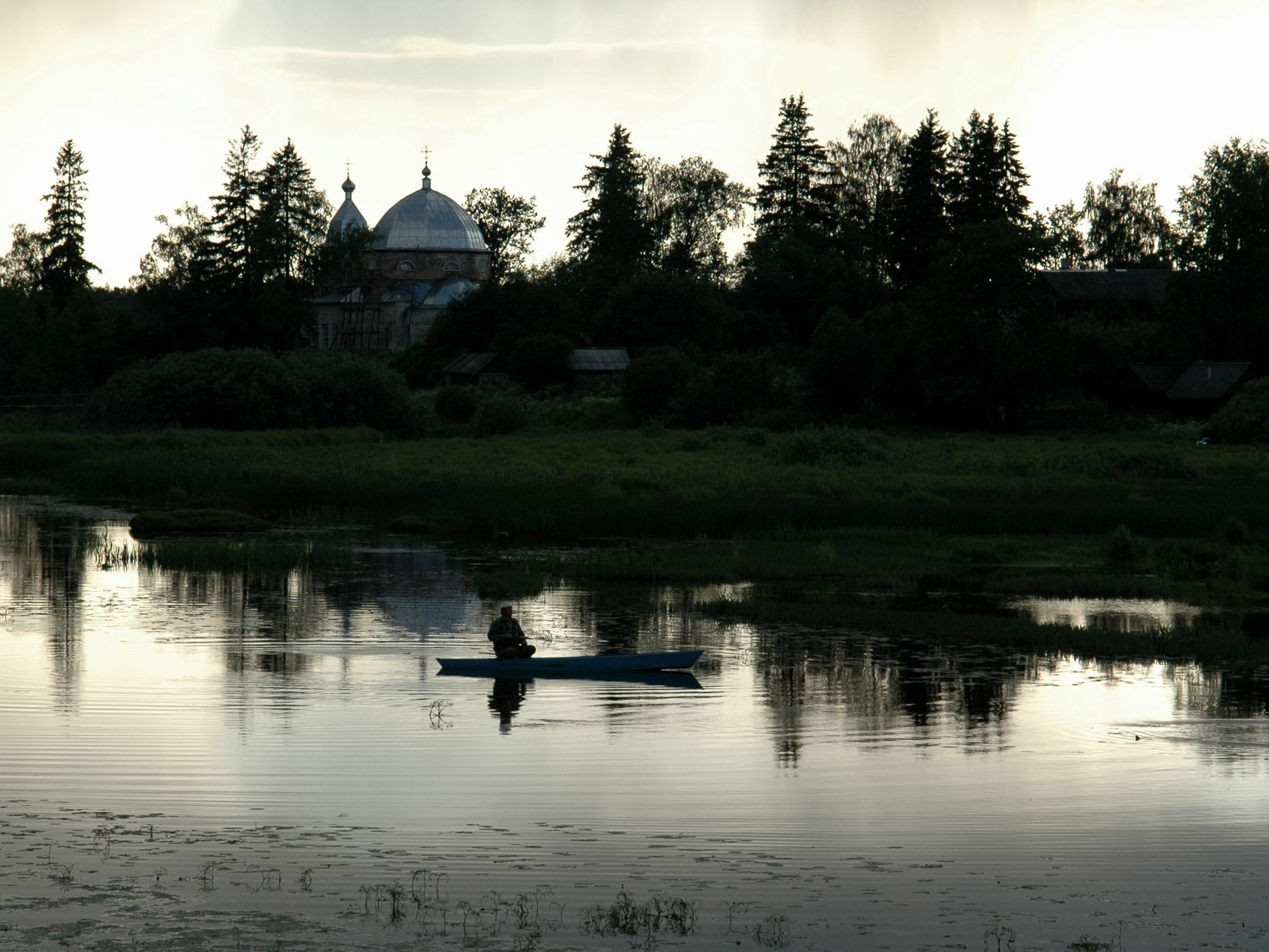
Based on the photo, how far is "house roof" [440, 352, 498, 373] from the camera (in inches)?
3469

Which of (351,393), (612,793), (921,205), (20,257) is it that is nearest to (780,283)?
(921,205)

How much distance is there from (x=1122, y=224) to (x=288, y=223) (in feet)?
174

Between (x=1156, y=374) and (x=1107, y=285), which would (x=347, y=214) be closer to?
(x=1107, y=285)

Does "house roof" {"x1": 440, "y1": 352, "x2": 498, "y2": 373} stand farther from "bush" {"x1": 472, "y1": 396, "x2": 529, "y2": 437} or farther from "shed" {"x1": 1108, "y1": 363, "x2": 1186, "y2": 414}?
"shed" {"x1": 1108, "y1": 363, "x2": 1186, "y2": 414}

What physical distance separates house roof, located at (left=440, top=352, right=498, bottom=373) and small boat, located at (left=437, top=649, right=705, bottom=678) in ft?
226

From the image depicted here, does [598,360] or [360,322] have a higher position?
[360,322]

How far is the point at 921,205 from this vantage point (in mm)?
83000

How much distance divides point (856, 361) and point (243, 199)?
122 feet

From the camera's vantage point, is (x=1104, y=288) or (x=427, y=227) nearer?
(x=1104, y=288)

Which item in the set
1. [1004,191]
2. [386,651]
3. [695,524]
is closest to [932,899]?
[386,651]

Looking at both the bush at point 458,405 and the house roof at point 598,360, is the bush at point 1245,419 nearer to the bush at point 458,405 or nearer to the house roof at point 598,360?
the house roof at point 598,360

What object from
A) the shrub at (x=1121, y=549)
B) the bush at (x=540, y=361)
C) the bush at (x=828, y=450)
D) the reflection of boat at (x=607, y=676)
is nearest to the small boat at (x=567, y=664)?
the reflection of boat at (x=607, y=676)

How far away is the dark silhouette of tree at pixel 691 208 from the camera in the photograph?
10781 centimetres

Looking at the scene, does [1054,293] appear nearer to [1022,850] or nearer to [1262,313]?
[1262,313]
